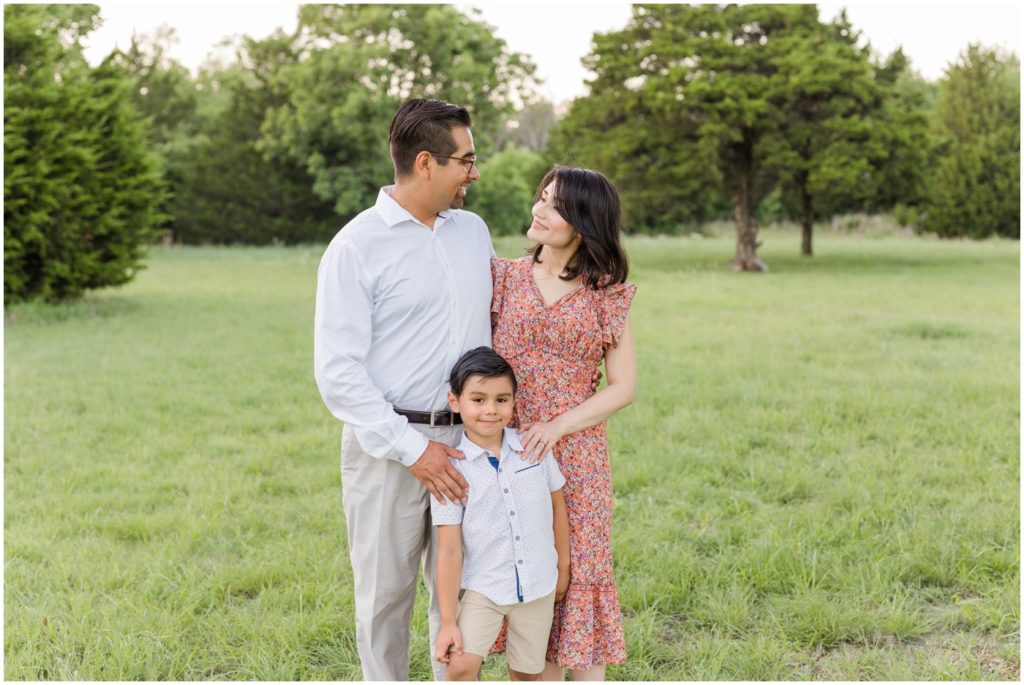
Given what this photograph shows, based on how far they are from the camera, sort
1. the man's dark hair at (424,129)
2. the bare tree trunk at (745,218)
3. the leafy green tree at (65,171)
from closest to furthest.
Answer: the man's dark hair at (424,129) → the leafy green tree at (65,171) → the bare tree trunk at (745,218)

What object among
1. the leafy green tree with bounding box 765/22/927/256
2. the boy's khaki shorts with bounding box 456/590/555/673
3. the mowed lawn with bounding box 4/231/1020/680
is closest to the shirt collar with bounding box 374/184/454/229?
the boy's khaki shorts with bounding box 456/590/555/673

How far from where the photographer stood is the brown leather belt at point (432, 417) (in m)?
2.87

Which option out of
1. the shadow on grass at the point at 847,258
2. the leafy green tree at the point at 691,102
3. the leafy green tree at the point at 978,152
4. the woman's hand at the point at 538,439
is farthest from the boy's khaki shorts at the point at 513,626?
the leafy green tree at the point at 978,152

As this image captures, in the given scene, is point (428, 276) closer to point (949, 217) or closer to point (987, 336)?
point (987, 336)

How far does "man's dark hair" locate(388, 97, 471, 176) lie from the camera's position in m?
2.80

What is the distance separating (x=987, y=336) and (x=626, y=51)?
15.3 meters

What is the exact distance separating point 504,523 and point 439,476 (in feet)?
0.78

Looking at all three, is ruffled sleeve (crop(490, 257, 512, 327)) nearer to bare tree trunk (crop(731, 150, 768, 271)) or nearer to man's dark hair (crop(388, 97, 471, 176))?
man's dark hair (crop(388, 97, 471, 176))

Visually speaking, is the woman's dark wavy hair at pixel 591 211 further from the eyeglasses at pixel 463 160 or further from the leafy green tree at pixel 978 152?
the leafy green tree at pixel 978 152

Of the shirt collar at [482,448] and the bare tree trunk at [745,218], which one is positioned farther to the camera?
the bare tree trunk at [745,218]

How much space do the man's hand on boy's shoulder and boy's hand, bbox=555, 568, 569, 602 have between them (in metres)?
0.41

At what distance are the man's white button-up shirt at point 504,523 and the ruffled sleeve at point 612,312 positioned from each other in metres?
0.46

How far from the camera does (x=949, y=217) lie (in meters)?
37.0

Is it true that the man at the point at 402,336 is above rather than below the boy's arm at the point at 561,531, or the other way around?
above
